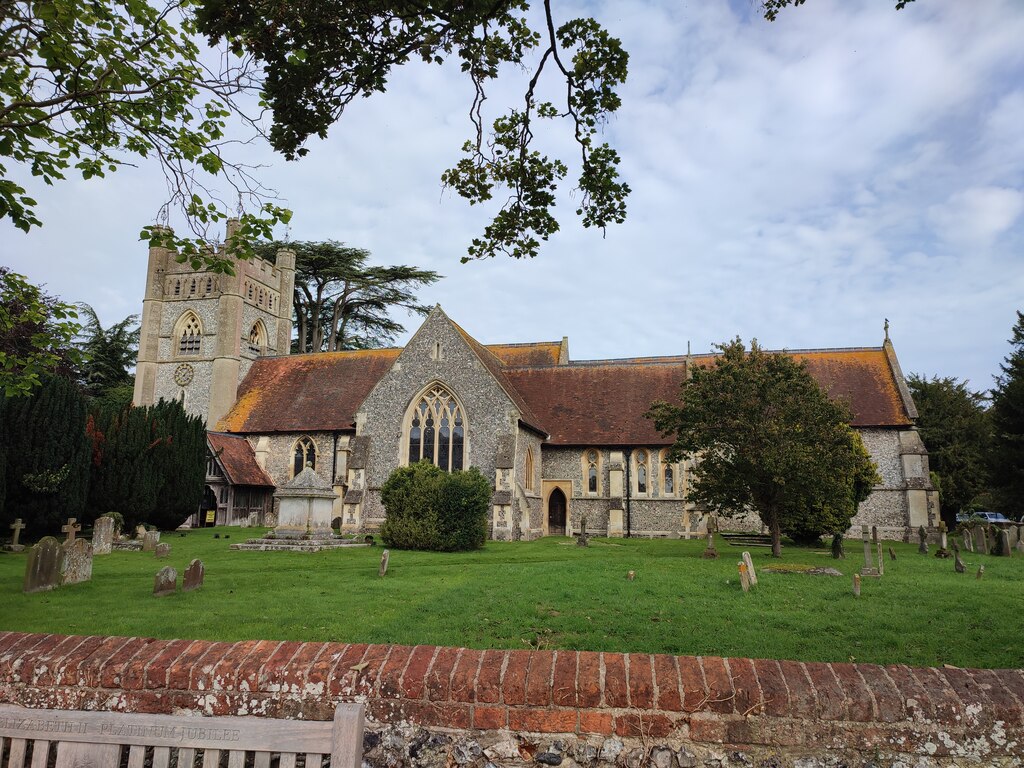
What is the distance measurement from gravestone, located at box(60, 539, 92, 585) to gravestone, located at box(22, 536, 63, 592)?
7.3 inches

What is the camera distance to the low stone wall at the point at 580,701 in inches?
120

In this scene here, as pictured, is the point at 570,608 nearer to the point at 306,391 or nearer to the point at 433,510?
the point at 433,510

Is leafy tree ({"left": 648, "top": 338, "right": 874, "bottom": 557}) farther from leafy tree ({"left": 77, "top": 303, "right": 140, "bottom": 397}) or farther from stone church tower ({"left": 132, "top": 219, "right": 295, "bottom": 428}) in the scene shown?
leafy tree ({"left": 77, "top": 303, "right": 140, "bottom": 397})

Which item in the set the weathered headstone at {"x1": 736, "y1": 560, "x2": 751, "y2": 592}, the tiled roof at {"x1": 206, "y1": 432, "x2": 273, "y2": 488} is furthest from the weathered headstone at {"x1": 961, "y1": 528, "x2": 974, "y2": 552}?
the tiled roof at {"x1": 206, "y1": 432, "x2": 273, "y2": 488}

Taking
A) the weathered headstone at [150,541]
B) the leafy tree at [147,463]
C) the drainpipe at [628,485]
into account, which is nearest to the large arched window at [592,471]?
the drainpipe at [628,485]

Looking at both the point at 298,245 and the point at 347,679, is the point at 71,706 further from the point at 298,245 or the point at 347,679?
the point at 298,245

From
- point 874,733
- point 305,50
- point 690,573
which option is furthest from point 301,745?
point 690,573

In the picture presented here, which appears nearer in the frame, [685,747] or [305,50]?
[685,747]

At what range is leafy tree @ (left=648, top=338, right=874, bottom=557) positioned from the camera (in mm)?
17266

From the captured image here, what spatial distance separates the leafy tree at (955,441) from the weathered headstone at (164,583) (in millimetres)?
37140

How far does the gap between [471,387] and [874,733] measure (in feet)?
77.8

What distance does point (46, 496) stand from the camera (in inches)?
747

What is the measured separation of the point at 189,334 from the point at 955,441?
42.5 meters

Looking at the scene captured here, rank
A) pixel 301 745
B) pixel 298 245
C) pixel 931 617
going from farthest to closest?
pixel 298 245
pixel 931 617
pixel 301 745
